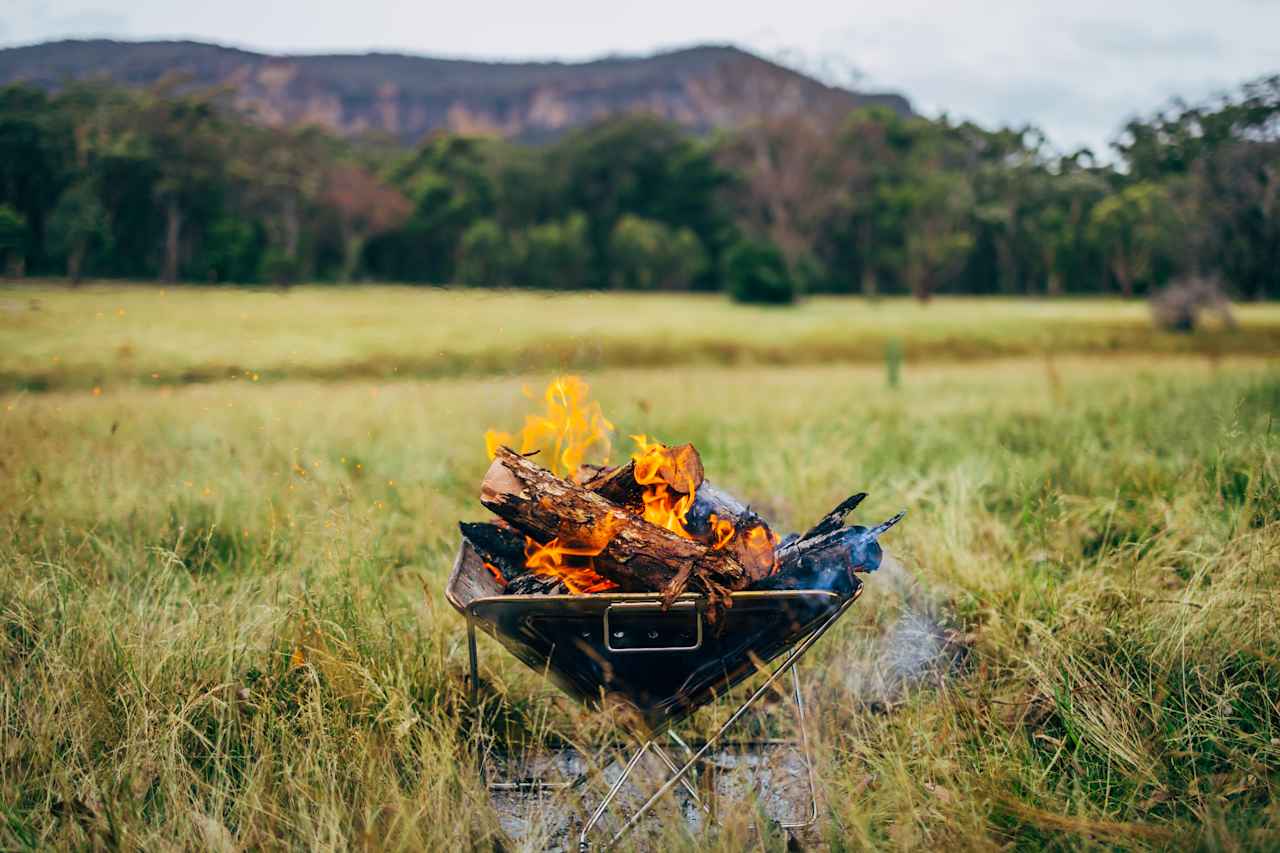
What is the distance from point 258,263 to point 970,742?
707cm

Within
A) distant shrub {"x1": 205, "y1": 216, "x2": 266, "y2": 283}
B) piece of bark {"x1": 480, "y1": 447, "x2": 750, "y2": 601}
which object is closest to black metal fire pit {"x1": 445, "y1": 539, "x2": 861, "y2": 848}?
piece of bark {"x1": 480, "y1": 447, "x2": 750, "y2": 601}

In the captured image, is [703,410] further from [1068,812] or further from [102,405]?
[1068,812]

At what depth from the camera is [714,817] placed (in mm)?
2238

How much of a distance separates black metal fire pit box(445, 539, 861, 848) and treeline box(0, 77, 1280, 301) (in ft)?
13.3

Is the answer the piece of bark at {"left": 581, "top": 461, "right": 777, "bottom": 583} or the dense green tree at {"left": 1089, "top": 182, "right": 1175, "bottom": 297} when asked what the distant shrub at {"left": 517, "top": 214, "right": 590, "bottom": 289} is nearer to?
the dense green tree at {"left": 1089, "top": 182, "right": 1175, "bottom": 297}

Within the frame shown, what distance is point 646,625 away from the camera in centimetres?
213

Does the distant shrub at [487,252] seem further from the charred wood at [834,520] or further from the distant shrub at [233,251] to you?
the charred wood at [834,520]

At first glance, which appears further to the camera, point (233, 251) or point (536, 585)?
point (233, 251)

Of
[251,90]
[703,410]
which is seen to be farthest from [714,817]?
[251,90]

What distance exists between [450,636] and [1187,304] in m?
17.3

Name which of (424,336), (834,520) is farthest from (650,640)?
(424,336)

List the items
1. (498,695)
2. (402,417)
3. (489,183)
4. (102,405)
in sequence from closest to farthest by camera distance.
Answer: (498,695) < (102,405) < (402,417) < (489,183)

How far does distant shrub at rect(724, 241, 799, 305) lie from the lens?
34.3 metres

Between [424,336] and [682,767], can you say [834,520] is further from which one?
[424,336]
